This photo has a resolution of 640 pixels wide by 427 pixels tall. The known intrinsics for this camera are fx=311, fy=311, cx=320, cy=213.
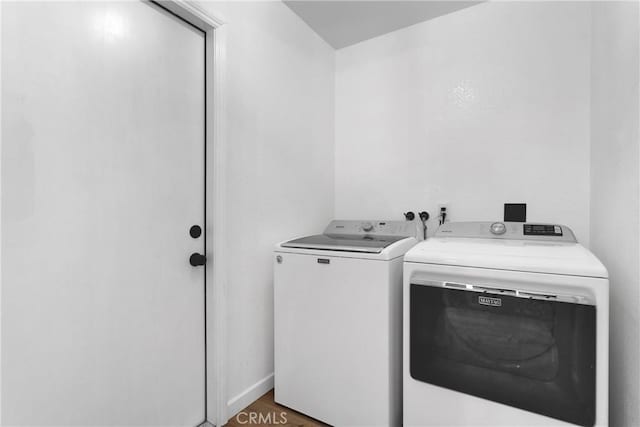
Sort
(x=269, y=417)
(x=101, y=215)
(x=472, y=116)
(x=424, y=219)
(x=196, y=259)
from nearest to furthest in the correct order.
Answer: (x=101, y=215), (x=196, y=259), (x=269, y=417), (x=472, y=116), (x=424, y=219)

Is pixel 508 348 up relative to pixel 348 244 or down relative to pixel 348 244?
down

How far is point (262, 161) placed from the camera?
5.90 feet

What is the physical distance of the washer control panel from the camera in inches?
74.9

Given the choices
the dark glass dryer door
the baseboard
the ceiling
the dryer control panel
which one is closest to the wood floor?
the baseboard

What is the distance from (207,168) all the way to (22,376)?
3.30ft

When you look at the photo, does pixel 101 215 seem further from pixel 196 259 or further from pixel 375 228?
pixel 375 228

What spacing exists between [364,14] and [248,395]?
7.94 ft

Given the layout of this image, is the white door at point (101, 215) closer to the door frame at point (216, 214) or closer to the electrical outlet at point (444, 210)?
the door frame at point (216, 214)

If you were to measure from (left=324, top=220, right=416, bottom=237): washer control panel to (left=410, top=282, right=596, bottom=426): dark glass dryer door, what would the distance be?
2.00 feet

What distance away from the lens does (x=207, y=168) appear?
1.56 meters

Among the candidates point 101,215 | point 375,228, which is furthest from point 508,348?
point 101,215

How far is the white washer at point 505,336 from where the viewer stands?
107cm

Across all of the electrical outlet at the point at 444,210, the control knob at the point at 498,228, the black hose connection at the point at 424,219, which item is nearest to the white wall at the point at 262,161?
the black hose connection at the point at 424,219

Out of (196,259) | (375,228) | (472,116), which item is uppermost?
(472,116)
